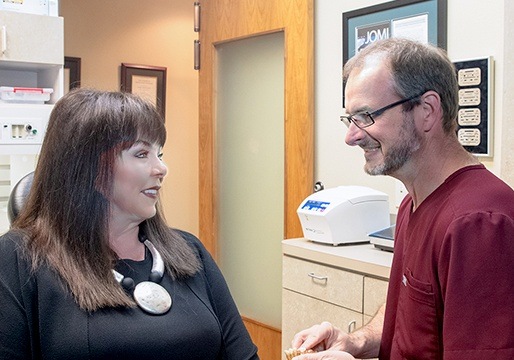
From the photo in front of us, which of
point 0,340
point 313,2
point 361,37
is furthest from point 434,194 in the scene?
point 313,2

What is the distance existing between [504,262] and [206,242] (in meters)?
2.76

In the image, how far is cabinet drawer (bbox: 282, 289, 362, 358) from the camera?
2.38 m

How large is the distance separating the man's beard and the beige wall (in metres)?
3.23

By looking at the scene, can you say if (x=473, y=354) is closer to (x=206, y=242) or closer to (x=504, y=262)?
(x=504, y=262)

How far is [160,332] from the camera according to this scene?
4.82 feet

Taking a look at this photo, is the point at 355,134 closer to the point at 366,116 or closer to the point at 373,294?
the point at 366,116

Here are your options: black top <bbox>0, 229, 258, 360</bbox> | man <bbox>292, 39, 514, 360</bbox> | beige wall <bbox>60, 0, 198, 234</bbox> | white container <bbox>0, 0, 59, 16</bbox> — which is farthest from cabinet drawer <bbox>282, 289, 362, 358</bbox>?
beige wall <bbox>60, 0, 198, 234</bbox>

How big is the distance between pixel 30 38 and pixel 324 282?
5.99 feet

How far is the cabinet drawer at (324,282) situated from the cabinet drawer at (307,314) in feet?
0.07

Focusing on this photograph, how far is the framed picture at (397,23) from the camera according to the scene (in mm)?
2539

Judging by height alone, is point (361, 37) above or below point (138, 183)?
above

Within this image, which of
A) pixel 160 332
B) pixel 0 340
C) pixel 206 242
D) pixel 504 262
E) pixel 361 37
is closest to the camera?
pixel 504 262

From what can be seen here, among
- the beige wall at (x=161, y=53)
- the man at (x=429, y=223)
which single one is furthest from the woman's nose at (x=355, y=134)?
the beige wall at (x=161, y=53)

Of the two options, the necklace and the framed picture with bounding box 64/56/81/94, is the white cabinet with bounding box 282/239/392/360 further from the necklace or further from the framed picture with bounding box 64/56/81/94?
the framed picture with bounding box 64/56/81/94
